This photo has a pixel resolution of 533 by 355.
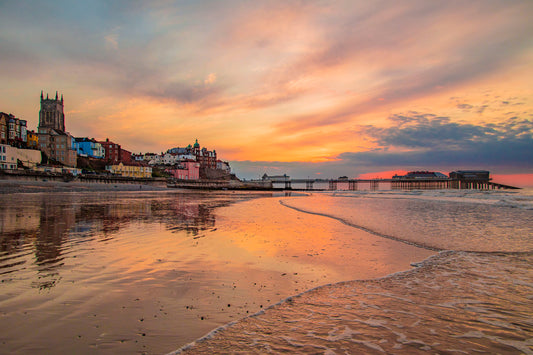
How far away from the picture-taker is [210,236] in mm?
11148

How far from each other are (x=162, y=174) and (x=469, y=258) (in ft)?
466

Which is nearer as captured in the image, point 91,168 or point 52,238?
point 52,238

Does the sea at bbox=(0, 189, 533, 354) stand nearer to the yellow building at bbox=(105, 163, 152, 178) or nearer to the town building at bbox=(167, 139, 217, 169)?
the yellow building at bbox=(105, 163, 152, 178)

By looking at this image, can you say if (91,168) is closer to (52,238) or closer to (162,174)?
(162,174)

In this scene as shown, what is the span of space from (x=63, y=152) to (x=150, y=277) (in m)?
116

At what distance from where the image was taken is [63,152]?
9781 centimetres

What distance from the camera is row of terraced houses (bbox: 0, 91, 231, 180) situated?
253 feet

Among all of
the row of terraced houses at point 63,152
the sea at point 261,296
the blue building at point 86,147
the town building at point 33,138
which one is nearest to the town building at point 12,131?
the row of terraced houses at point 63,152

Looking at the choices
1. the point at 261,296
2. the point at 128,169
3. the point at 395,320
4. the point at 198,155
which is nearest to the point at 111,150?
the point at 128,169

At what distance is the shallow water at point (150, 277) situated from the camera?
367 cm

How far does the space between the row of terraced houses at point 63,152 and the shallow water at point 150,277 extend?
8057 cm

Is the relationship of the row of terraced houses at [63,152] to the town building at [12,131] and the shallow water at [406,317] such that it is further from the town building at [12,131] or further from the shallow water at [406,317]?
the shallow water at [406,317]

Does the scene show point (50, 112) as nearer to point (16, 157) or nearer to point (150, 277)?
point (16, 157)

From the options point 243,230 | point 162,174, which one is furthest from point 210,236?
point 162,174
